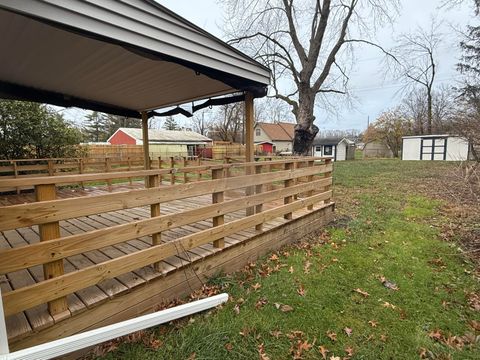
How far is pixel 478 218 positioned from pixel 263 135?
37.8 metres

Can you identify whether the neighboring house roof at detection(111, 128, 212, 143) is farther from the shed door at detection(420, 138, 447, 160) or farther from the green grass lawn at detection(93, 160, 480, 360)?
the green grass lawn at detection(93, 160, 480, 360)

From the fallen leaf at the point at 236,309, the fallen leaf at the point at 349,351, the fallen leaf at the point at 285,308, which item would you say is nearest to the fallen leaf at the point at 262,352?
the fallen leaf at the point at 236,309

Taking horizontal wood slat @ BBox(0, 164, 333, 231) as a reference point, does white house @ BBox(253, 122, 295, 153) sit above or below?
above

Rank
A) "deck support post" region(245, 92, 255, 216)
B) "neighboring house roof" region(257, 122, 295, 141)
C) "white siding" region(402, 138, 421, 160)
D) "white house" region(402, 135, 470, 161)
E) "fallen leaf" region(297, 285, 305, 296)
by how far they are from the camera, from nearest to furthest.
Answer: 1. "fallen leaf" region(297, 285, 305, 296)
2. "deck support post" region(245, 92, 255, 216)
3. "white house" region(402, 135, 470, 161)
4. "white siding" region(402, 138, 421, 160)
5. "neighboring house roof" region(257, 122, 295, 141)

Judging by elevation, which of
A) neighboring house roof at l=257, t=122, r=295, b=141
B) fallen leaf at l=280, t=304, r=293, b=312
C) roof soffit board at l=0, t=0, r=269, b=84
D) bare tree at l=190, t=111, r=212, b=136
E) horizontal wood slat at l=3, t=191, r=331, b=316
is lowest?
fallen leaf at l=280, t=304, r=293, b=312

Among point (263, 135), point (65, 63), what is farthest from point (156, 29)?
point (263, 135)

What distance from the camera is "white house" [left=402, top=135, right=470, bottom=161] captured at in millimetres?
22725

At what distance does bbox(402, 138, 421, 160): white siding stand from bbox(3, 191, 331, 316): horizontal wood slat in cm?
2673

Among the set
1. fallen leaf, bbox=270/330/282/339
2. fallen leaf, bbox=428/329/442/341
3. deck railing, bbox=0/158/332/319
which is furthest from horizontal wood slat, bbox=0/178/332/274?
fallen leaf, bbox=428/329/442/341

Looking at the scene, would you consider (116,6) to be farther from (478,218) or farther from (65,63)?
(478,218)

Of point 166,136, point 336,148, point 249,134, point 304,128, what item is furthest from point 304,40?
point 336,148

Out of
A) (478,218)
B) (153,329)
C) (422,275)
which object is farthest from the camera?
(478,218)

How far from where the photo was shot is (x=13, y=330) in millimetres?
1900

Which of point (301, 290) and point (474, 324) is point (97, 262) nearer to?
point (301, 290)
